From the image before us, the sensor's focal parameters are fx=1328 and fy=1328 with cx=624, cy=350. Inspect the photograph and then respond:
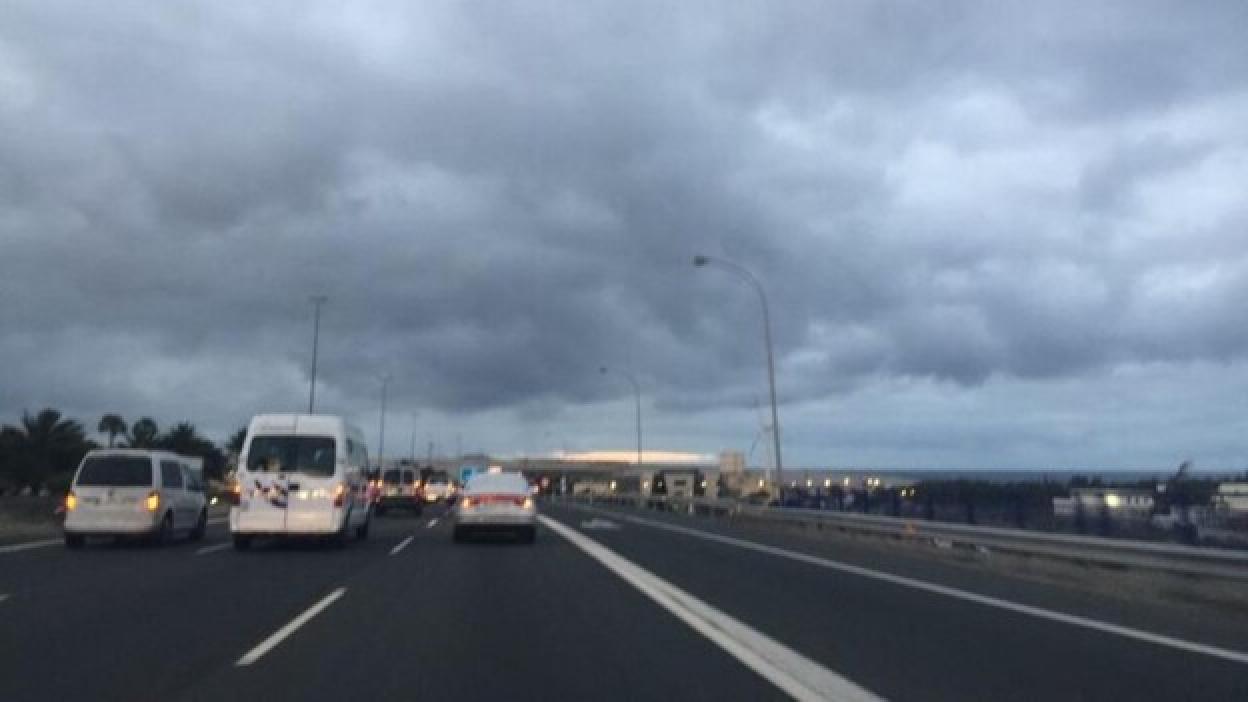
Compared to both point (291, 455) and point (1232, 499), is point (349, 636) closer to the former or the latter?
point (291, 455)

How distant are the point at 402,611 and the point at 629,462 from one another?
588 feet

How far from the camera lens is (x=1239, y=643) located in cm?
1370

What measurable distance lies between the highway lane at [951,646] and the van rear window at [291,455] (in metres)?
8.67

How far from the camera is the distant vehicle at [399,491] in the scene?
177 feet

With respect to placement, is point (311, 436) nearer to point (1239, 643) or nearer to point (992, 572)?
point (992, 572)

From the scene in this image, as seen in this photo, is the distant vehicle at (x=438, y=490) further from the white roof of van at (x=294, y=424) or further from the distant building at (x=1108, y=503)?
the distant building at (x=1108, y=503)

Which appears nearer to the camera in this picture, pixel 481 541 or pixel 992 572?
pixel 992 572

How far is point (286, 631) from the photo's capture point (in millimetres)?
14055

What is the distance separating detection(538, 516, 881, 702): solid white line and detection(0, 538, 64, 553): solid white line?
13983 mm

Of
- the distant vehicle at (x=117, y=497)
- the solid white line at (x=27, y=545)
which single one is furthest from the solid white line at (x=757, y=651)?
the solid white line at (x=27, y=545)

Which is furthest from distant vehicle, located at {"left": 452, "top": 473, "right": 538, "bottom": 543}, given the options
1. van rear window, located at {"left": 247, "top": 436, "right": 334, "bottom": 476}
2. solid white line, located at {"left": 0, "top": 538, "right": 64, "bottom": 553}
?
solid white line, located at {"left": 0, "top": 538, "right": 64, "bottom": 553}

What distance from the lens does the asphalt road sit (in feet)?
35.2

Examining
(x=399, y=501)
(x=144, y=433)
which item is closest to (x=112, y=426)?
(x=144, y=433)

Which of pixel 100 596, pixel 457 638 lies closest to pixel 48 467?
pixel 100 596
